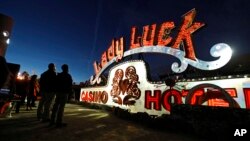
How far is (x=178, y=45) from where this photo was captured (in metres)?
10.8

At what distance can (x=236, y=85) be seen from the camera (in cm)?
788

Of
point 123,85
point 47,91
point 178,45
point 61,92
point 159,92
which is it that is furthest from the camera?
point 123,85

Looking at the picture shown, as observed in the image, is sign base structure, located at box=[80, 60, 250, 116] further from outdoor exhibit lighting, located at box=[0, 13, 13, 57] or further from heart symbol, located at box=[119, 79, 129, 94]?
outdoor exhibit lighting, located at box=[0, 13, 13, 57]

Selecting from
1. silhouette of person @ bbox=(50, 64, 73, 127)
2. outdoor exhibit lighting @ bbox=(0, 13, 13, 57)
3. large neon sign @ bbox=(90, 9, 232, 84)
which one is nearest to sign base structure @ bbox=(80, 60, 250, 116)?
large neon sign @ bbox=(90, 9, 232, 84)

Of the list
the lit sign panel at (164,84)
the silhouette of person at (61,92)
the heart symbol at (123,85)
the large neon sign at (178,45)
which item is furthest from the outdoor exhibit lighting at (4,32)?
the silhouette of person at (61,92)

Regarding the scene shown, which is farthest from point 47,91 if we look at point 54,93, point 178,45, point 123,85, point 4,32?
point 4,32

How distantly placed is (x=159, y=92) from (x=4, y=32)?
1245cm

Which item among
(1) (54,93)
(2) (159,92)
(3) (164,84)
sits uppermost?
(3) (164,84)

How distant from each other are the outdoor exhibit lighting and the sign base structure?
8.88 m

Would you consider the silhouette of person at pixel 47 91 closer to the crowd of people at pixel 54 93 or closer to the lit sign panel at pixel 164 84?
the crowd of people at pixel 54 93

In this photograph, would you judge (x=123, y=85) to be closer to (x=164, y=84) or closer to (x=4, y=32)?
(x=164, y=84)

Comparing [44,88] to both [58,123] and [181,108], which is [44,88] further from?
[181,108]

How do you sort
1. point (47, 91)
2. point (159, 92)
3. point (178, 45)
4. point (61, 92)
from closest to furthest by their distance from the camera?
point (61, 92)
point (47, 91)
point (178, 45)
point (159, 92)

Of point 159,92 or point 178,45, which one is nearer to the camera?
point 178,45
